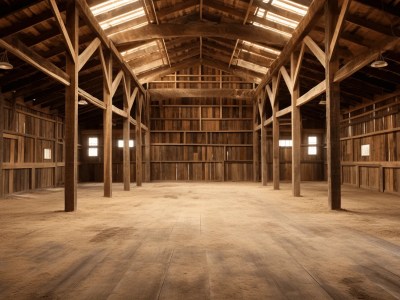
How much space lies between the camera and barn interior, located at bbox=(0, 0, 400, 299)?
3.49 meters

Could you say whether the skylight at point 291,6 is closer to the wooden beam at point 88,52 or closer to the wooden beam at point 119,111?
the wooden beam at point 88,52

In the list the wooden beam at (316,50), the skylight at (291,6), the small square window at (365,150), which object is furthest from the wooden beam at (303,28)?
the small square window at (365,150)

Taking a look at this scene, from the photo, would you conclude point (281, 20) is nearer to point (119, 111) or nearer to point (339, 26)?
point (339, 26)

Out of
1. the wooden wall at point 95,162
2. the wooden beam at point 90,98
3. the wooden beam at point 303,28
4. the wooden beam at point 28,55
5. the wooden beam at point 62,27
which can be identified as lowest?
the wooden wall at point 95,162

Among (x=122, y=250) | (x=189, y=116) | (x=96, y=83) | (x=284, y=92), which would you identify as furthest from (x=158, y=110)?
(x=122, y=250)

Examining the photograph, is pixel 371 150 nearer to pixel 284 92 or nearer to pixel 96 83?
pixel 284 92

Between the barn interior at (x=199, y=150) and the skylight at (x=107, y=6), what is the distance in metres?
0.09

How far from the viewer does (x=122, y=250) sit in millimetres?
4305

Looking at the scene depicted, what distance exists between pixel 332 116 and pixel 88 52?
6402 millimetres

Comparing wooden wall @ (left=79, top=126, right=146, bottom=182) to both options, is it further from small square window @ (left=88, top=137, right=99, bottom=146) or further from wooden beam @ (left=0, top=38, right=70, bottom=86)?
wooden beam @ (left=0, top=38, right=70, bottom=86)

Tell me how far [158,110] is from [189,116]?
76.3 inches

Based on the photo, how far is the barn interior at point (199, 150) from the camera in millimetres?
3494

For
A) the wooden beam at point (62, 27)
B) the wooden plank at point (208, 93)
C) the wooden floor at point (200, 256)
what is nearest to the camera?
the wooden floor at point (200, 256)

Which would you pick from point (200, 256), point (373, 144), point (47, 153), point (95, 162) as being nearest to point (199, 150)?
point (95, 162)
